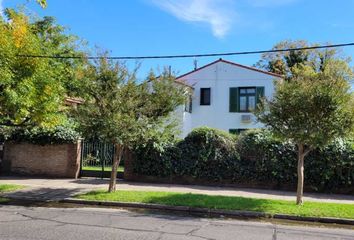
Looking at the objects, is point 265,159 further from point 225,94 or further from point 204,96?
point 204,96

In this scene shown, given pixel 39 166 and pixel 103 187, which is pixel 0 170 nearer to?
pixel 39 166

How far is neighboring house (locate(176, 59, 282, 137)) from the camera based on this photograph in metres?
30.3

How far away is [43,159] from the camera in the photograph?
19531mm

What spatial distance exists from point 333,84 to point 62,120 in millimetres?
9284

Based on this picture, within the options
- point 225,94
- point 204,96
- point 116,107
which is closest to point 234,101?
point 225,94

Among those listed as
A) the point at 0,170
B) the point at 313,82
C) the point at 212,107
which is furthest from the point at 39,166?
the point at 212,107

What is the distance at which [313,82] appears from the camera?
1223 centimetres

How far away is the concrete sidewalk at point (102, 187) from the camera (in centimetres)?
1440

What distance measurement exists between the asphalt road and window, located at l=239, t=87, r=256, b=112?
66.1ft

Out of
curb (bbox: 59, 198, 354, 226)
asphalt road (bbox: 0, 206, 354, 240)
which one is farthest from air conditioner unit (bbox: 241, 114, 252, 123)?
asphalt road (bbox: 0, 206, 354, 240)

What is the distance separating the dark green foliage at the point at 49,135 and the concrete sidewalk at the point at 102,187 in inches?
71.3

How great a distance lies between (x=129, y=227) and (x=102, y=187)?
23.6 ft

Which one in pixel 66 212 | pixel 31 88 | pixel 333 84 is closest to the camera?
pixel 66 212

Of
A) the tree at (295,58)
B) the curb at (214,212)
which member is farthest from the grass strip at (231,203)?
the tree at (295,58)
